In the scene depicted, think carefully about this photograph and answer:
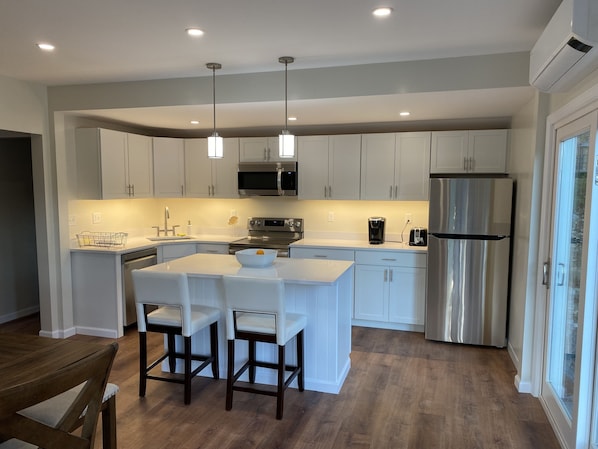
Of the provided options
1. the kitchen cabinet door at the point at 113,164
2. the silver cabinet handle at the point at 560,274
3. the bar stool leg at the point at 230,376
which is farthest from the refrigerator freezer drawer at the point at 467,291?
the kitchen cabinet door at the point at 113,164

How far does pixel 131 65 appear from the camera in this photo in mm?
3330

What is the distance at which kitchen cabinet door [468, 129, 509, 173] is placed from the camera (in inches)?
168

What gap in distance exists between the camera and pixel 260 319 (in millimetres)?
2883

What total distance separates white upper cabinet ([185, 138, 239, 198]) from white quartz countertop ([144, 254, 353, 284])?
169cm

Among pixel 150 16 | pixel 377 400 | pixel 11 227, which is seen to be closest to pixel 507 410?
pixel 377 400

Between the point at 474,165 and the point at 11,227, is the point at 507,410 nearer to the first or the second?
the point at 474,165

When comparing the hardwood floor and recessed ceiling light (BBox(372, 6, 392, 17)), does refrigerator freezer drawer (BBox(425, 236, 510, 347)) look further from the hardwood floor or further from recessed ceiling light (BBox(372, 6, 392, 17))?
recessed ceiling light (BBox(372, 6, 392, 17))

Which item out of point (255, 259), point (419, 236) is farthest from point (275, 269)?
point (419, 236)

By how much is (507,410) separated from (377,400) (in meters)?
0.88

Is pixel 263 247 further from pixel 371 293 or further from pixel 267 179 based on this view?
pixel 371 293

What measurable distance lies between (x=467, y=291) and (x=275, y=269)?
6.59ft

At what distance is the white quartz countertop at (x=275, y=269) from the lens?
290 cm

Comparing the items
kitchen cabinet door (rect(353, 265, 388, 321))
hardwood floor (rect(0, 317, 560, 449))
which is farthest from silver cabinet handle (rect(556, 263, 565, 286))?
kitchen cabinet door (rect(353, 265, 388, 321))

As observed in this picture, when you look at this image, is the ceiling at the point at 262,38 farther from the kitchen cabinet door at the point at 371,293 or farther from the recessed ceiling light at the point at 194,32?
the kitchen cabinet door at the point at 371,293
